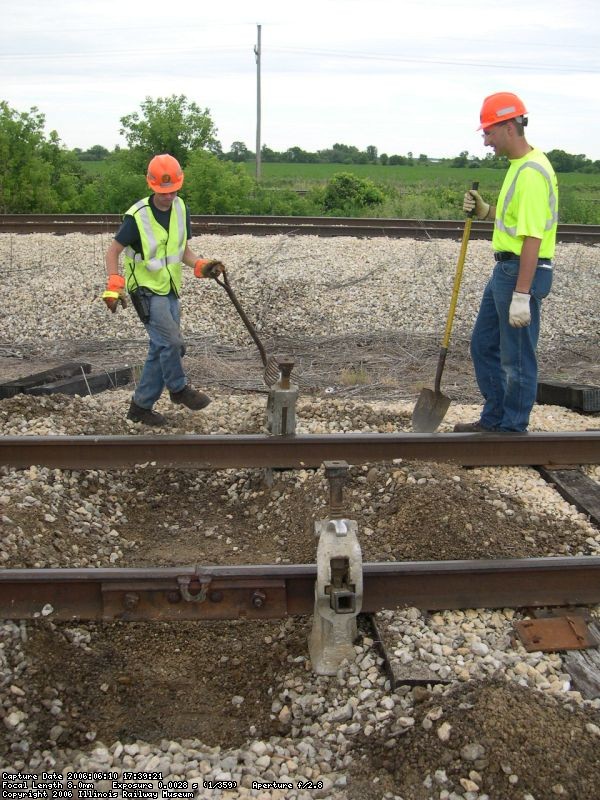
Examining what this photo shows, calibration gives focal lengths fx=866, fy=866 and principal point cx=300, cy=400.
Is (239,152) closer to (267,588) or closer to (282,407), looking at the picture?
(282,407)

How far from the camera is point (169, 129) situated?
2255cm

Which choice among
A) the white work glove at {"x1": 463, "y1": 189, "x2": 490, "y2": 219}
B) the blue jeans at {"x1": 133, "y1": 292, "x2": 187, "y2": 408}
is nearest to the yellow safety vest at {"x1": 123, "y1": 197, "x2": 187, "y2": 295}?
the blue jeans at {"x1": 133, "y1": 292, "x2": 187, "y2": 408}

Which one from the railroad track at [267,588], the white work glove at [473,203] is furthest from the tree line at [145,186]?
the railroad track at [267,588]

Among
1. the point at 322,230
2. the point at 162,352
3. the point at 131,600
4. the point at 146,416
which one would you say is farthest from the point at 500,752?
the point at 322,230

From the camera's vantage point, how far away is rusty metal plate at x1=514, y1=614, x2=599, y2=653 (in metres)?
3.85

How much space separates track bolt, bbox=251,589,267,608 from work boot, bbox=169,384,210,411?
3.04m

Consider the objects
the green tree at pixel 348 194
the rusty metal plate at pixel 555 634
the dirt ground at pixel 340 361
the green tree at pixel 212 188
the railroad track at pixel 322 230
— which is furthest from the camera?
the green tree at pixel 348 194

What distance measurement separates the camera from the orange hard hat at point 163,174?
614 cm

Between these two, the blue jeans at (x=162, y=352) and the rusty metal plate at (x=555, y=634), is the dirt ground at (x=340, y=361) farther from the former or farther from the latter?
the rusty metal plate at (x=555, y=634)

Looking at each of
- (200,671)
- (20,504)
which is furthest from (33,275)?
(200,671)

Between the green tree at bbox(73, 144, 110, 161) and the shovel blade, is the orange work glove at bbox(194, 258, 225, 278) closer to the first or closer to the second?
the shovel blade

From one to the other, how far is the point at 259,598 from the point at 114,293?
283 cm

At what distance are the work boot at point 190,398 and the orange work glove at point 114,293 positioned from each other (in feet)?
3.25

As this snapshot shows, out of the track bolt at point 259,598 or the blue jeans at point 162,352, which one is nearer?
the track bolt at point 259,598
